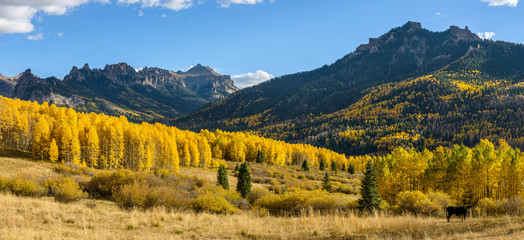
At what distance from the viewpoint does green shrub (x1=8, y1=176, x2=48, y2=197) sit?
2175 centimetres

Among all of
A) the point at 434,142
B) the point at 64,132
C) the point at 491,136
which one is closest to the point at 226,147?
the point at 64,132

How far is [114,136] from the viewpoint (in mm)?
63844

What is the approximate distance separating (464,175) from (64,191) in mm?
48110

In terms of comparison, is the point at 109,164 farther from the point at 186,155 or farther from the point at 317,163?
the point at 317,163

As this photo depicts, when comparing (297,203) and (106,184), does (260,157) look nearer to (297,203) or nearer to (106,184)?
(106,184)

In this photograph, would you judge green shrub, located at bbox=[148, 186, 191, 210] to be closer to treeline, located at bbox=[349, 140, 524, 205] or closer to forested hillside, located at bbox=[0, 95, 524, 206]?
forested hillside, located at bbox=[0, 95, 524, 206]

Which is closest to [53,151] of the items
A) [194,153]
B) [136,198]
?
[194,153]

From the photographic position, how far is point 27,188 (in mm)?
21938

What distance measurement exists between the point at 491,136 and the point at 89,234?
764ft

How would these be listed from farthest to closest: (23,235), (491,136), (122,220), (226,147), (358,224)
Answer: (491,136) < (226,147) < (122,220) < (358,224) < (23,235)

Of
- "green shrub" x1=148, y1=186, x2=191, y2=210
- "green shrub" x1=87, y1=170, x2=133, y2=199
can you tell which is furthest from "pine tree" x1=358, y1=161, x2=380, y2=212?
"green shrub" x1=87, y1=170, x2=133, y2=199

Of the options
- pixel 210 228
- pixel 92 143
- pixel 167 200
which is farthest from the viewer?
pixel 92 143

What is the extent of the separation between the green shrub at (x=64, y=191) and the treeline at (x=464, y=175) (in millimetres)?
39251

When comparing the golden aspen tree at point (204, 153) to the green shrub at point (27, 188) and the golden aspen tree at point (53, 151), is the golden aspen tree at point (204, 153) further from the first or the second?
the green shrub at point (27, 188)
